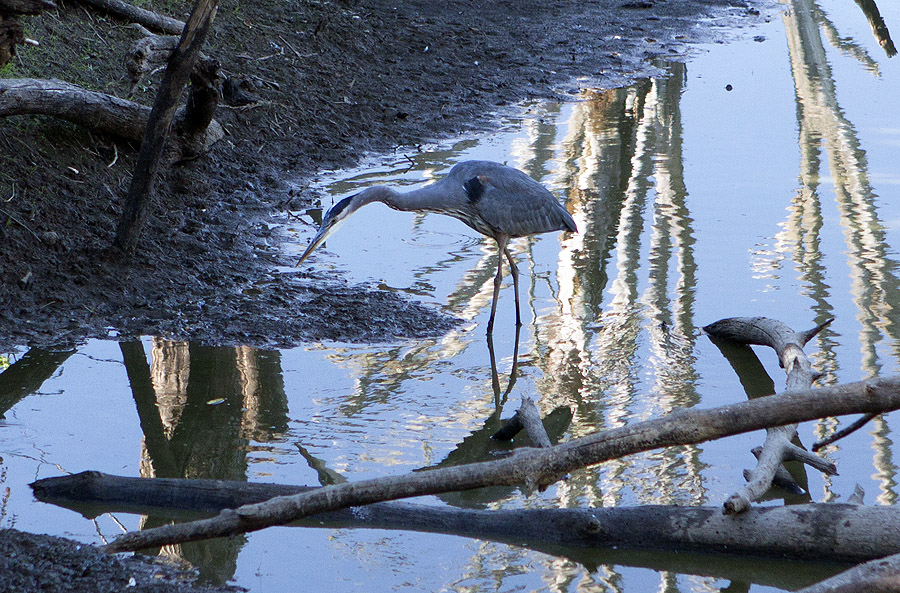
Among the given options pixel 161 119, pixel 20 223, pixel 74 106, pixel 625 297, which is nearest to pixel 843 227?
pixel 625 297

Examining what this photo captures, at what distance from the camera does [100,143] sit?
8016mm

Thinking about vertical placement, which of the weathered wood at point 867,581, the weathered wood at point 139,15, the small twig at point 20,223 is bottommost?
the small twig at point 20,223

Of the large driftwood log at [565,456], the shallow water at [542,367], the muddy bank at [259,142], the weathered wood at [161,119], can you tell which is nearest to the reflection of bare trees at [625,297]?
the shallow water at [542,367]

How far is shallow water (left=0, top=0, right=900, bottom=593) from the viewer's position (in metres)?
4.25

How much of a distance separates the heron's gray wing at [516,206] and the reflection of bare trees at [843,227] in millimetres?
1881

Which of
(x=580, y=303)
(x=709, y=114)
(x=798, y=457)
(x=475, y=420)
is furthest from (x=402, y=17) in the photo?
(x=798, y=457)

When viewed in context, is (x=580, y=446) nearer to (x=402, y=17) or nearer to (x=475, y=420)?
(x=475, y=420)

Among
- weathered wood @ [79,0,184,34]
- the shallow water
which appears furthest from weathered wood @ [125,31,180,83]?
weathered wood @ [79,0,184,34]

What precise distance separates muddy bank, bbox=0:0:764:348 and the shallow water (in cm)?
34

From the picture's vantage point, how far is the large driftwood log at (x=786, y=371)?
418cm

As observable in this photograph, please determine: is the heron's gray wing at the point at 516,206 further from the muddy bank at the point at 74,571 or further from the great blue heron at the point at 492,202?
the muddy bank at the point at 74,571

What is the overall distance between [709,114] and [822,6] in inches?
299

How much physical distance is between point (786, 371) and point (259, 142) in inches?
222

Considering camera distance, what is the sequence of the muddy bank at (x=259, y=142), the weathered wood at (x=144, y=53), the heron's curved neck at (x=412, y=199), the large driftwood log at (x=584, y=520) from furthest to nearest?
the weathered wood at (x=144, y=53)
the heron's curved neck at (x=412, y=199)
the muddy bank at (x=259, y=142)
the large driftwood log at (x=584, y=520)
